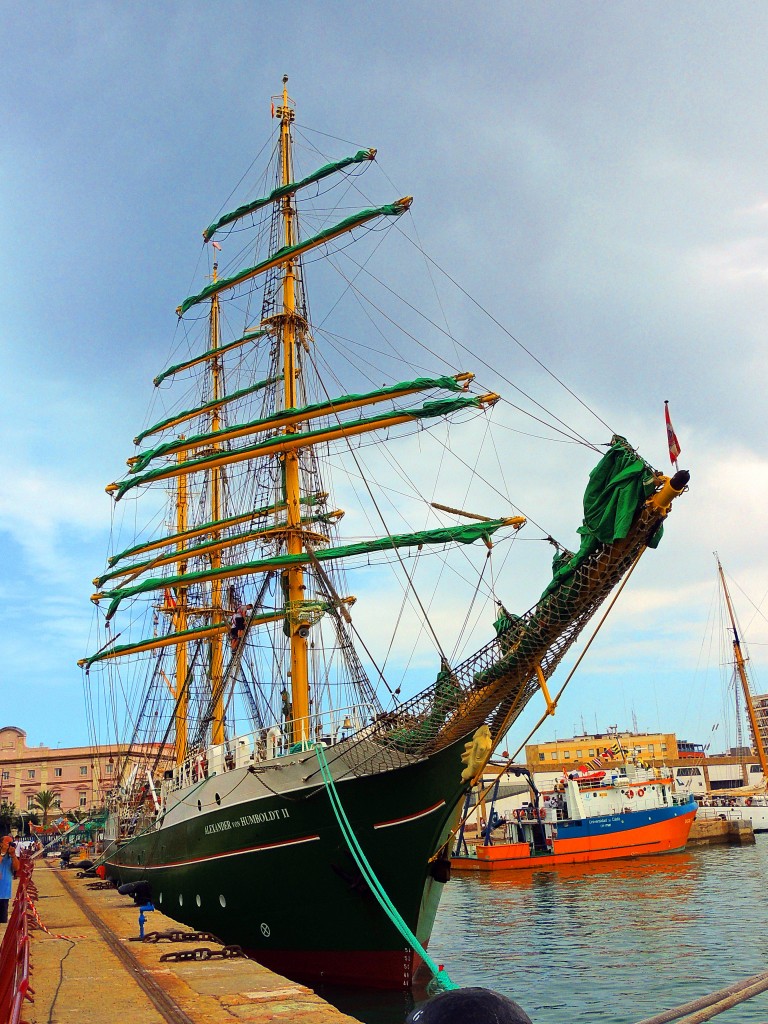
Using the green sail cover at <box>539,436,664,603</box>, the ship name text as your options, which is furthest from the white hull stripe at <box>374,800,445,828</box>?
the green sail cover at <box>539,436,664,603</box>

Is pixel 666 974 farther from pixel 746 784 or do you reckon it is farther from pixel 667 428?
pixel 746 784

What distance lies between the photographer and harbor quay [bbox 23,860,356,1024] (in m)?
8.49

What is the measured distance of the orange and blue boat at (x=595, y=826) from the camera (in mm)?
47094

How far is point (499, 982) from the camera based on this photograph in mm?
17672

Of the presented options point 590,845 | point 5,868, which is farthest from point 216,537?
point 590,845

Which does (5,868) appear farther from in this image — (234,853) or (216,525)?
(216,525)

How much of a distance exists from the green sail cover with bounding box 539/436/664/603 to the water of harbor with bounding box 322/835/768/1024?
25.4ft

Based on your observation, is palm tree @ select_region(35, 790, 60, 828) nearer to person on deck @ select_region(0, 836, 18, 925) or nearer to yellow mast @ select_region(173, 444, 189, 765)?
yellow mast @ select_region(173, 444, 189, 765)

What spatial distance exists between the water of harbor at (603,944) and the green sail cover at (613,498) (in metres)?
7.73

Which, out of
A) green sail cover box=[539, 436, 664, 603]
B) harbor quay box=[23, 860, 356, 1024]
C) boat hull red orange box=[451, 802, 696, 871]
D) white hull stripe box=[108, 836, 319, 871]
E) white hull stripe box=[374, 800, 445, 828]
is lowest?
boat hull red orange box=[451, 802, 696, 871]

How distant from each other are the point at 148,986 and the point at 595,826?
138 feet

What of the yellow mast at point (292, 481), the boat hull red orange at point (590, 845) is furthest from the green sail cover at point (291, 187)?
the boat hull red orange at point (590, 845)

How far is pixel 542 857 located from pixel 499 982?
31376mm

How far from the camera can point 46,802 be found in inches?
3125
